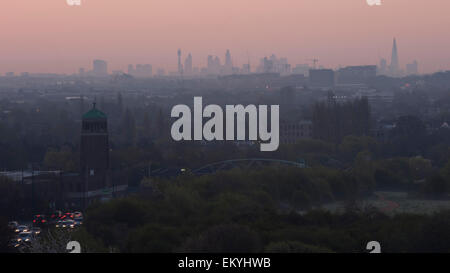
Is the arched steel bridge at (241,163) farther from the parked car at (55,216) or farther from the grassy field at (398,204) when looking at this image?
the parked car at (55,216)

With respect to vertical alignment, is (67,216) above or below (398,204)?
below

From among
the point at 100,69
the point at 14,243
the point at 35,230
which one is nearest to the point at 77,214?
the point at 35,230

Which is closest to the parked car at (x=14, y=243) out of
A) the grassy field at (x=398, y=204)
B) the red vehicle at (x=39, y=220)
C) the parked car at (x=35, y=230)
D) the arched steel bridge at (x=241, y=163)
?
the parked car at (x=35, y=230)

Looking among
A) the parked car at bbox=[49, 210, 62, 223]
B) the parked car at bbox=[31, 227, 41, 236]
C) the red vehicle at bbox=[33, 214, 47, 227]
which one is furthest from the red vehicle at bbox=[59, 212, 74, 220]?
the parked car at bbox=[31, 227, 41, 236]

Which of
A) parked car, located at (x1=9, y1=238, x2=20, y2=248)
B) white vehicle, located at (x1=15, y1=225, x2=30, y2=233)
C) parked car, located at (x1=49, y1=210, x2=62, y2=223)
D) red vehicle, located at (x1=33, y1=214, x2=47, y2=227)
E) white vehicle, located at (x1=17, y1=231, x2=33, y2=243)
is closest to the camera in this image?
parked car, located at (x1=9, y1=238, x2=20, y2=248)

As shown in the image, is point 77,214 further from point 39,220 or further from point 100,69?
point 100,69

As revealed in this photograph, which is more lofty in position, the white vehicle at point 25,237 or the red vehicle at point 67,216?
the white vehicle at point 25,237

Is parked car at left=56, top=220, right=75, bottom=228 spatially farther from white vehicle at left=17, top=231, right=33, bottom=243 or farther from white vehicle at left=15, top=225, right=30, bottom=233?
white vehicle at left=17, top=231, right=33, bottom=243

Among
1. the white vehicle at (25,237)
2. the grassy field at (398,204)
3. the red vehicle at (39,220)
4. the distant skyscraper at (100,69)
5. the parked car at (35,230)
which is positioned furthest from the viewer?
the distant skyscraper at (100,69)

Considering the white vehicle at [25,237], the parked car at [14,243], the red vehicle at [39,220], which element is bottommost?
the red vehicle at [39,220]
